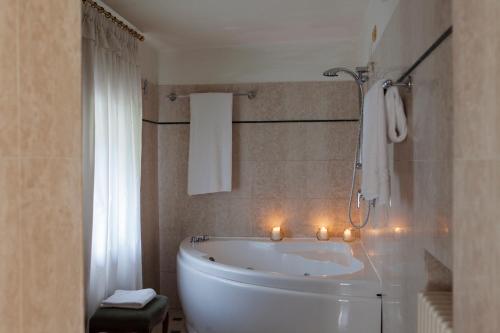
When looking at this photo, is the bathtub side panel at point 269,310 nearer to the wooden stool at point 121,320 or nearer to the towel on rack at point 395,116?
the wooden stool at point 121,320

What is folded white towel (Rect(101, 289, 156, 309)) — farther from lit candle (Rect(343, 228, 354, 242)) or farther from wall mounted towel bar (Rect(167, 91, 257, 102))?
wall mounted towel bar (Rect(167, 91, 257, 102))

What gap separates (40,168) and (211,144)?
3117 millimetres

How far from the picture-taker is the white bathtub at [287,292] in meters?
2.50

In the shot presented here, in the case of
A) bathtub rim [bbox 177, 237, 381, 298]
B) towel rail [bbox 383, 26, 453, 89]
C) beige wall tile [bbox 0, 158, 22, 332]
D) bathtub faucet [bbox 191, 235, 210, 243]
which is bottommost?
bathtub rim [bbox 177, 237, 381, 298]

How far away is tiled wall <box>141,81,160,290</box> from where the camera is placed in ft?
12.0

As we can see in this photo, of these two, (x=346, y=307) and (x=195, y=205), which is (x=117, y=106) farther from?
(x=346, y=307)

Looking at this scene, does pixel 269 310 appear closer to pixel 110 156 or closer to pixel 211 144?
pixel 110 156

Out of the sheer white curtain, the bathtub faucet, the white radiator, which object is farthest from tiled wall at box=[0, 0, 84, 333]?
the bathtub faucet

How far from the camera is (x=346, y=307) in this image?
2506 millimetres

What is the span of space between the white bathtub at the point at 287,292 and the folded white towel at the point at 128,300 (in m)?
0.47

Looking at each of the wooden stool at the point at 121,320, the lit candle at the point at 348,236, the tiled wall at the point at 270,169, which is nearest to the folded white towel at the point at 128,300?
the wooden stool at the point at 121,320

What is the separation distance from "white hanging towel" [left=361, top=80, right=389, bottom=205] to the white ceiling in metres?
1.18

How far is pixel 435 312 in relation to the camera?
4.14ft

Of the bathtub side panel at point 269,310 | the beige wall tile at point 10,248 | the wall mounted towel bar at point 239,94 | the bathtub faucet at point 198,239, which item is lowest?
the bathtub side panel at point 269,310
